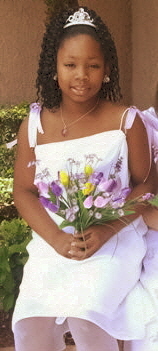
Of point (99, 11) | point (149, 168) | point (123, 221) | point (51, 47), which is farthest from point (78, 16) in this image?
point (99, 11)

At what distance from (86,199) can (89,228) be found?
0.21 m

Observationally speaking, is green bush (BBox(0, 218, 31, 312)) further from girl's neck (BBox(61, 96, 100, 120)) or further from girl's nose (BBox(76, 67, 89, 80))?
girl's nose (BBox(76, 67, 89, 80))

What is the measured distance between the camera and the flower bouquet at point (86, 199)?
227cm

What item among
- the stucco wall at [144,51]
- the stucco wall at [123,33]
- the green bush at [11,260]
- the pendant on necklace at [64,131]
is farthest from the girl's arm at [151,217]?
the stucco wall at [123,33]

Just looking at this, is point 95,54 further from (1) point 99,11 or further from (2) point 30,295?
(1) point 99,11

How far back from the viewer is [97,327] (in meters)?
2.32

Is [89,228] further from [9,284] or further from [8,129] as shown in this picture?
[8,129]

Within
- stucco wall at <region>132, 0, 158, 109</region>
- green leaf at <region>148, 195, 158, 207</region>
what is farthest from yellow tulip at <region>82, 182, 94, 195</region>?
stucco wall at <region>132, 0, 158, 109</region>

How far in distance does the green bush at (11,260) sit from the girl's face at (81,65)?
1.11 metres

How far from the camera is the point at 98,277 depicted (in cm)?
236

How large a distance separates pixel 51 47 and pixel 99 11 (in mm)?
4720

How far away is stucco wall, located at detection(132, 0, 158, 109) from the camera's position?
602cm

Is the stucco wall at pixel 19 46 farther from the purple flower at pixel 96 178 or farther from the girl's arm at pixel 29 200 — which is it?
the purple flower at pixel 96 178

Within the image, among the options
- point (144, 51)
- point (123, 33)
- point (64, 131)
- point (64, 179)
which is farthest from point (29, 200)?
point (123, 33)
